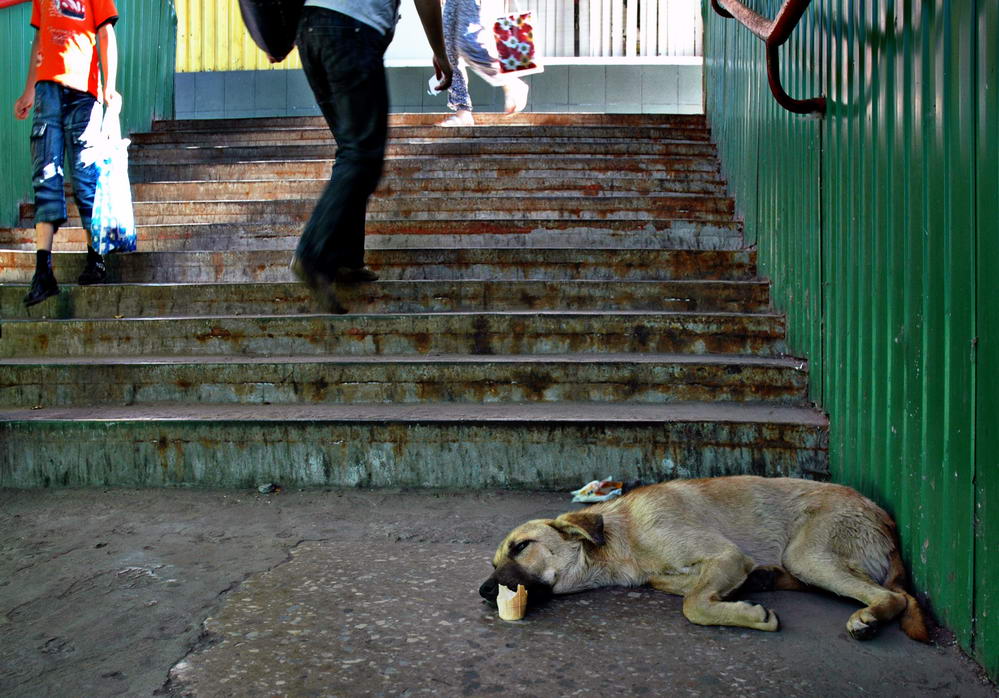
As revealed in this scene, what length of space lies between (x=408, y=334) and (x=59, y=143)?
248 centimetres

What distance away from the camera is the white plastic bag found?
489 centimetres

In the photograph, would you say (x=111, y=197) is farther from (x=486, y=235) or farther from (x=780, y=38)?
(x=780, y=38)

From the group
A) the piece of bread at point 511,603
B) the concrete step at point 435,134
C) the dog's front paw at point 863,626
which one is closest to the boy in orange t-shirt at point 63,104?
the concrete step at point 435,134

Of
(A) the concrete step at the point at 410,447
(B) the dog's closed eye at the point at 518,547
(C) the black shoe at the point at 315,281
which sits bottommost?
(B) the dog's closed eye at the point at 518,547

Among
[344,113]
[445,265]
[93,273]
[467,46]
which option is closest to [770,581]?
[344,113]

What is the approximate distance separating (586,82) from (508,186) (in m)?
4.29

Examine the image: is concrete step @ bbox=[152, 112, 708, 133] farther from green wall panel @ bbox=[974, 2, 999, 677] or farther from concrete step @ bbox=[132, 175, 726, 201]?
green wall panel @ bbox=[974, 2, 999, 677]

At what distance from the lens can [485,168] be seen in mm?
6465

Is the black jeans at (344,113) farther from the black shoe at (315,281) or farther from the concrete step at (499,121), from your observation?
the concrete step at (499,121)

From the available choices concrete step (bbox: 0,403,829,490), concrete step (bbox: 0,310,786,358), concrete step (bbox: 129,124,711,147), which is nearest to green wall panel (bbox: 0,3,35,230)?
concrete step (bbox: 129,124,711,147)

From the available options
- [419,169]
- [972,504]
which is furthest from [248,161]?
[972,504]

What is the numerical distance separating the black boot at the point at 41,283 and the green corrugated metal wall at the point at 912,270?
4.06 m

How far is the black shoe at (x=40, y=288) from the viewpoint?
446cm

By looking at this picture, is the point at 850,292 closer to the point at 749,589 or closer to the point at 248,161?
the point at 749,589
